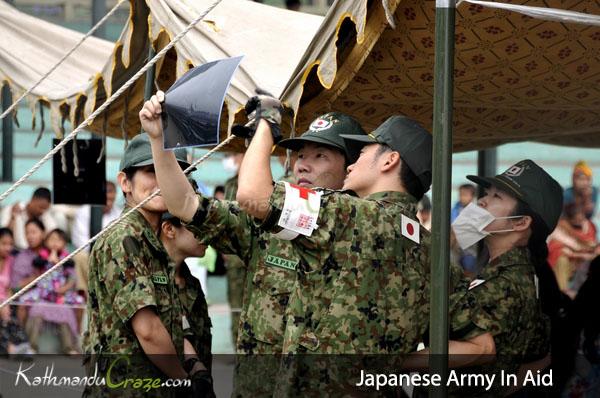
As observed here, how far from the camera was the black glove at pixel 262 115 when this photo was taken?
14.1ft

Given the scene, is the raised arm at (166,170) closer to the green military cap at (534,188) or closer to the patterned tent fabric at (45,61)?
the green military cap at (534,188)

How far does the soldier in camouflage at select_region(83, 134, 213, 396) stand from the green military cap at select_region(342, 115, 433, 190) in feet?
3.02

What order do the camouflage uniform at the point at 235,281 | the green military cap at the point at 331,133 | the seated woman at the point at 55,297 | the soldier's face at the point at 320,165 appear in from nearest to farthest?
the green military cap at the point at 331,133, the soldier's face at the point at 320,165, the seated woman at the point at 55,297, the camouflage uniform at the point at 235,281

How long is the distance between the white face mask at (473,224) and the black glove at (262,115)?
1.45m

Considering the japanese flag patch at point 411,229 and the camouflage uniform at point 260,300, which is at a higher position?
the japanese flag patch at point 411,229

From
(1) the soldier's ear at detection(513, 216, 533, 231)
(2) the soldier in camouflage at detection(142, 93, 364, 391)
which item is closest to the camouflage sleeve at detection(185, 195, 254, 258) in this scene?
(2) the soldier in camouflage at detection(142, 93, 364, 391)

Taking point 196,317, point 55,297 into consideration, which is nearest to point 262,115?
point 196,317

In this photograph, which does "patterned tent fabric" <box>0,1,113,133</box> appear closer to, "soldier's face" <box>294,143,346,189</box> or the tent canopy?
the tent canopy

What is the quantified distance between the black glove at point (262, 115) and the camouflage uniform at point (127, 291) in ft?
2.94

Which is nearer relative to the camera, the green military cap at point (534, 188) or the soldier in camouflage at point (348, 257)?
the soldier in camouflage at point (348, 257)

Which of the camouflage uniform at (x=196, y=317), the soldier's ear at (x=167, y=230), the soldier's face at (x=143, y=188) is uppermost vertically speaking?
the soldier's face at (x=143, y=188)

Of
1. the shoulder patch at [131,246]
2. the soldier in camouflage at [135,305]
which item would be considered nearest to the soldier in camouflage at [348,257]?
the soldier in camouflage at [135,305]

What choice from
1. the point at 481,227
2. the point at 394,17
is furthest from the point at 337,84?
the point at 481,227

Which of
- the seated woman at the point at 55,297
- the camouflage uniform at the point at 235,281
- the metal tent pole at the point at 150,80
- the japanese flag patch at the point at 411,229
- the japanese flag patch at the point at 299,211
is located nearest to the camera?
the japanese flag patch at the point at 299,211
